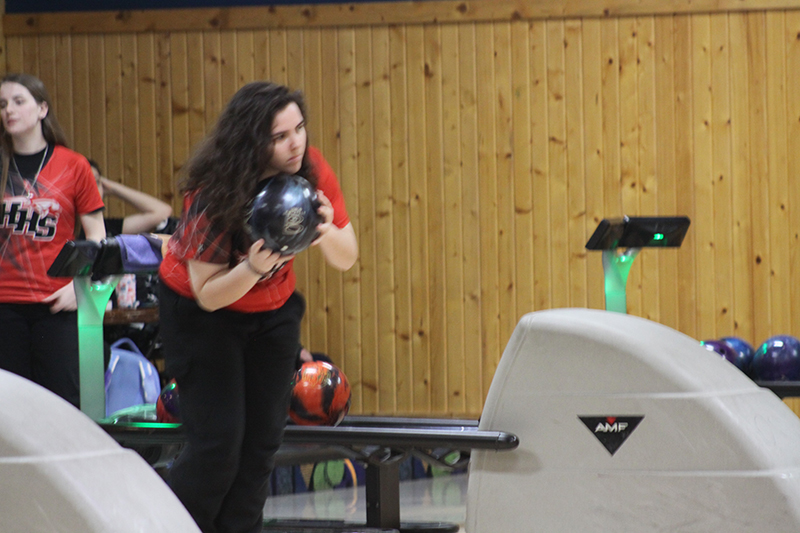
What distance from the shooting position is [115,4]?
19.1 ft

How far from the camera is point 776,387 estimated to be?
3.54 m

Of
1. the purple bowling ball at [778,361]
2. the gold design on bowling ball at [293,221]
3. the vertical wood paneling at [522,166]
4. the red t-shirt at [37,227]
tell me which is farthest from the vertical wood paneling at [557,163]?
the gold design on bowling ball at [293,221]

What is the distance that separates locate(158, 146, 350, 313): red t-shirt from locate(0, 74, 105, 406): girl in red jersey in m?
1.03

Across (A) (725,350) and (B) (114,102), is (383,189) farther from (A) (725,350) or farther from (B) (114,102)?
(A) (725,350)

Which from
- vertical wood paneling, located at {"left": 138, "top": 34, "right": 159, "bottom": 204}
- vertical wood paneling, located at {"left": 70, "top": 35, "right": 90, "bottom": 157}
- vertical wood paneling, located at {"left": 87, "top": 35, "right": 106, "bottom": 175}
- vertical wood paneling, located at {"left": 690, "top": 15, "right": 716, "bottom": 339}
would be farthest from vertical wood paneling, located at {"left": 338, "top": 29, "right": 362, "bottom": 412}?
vertical wood paneling, located at {"left": 690, "top": 15, "right": 716, "bottom": 339}

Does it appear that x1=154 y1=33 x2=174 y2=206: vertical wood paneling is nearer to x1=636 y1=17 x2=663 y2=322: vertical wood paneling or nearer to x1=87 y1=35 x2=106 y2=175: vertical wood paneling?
x1=87 y1=35 x2=106 y2=175: vertical wood paneling

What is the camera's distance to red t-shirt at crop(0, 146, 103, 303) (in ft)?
10.1

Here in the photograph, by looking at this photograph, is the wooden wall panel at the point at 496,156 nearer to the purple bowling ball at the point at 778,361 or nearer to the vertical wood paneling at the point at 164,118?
the vertical wood paneling at the point at 164,118

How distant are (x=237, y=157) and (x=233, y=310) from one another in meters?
0.37

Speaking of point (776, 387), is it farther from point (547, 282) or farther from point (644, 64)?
point (644, 64)

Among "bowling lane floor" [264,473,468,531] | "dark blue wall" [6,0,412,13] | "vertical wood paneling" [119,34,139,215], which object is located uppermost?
"dark blue wall" [6,0,412,13]

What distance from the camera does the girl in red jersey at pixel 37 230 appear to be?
3.06 m

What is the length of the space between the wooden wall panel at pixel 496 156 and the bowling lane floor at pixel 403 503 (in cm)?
106

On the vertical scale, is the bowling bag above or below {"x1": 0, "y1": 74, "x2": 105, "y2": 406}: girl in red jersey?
below
